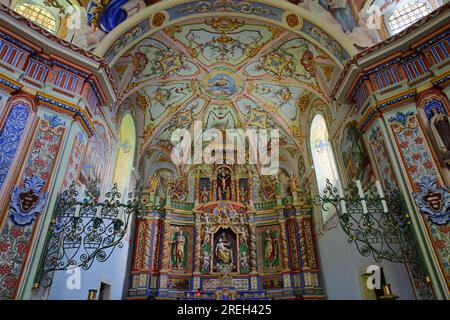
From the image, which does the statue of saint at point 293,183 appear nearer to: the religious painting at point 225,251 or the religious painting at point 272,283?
the religious painting at point 225,251

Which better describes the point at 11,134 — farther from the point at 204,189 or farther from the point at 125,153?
the point at 204,189

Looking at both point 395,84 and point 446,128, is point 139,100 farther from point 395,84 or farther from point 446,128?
point 446,128

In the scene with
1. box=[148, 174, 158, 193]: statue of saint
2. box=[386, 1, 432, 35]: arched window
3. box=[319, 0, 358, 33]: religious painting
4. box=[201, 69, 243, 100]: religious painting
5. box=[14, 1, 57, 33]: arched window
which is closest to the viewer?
box=[14, 1, 57, 33]: arched window

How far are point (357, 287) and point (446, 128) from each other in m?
5.00

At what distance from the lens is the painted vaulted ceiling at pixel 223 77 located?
9.96 metres

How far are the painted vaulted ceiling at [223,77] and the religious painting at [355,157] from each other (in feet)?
6.65

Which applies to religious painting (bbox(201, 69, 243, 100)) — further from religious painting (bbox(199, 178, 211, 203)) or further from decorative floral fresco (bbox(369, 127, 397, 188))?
decorative floral fresco (bbox(369, 127, 397, 188))

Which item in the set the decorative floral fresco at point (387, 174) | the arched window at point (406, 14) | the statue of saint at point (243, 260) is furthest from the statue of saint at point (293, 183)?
the arched window at point (406, 14)

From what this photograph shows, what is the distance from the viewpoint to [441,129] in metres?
5.59

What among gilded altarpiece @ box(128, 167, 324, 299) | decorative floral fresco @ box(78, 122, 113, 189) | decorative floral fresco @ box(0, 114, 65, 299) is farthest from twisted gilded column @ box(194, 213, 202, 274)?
decorative floral fresco @ box(0, 114, 65, 299)

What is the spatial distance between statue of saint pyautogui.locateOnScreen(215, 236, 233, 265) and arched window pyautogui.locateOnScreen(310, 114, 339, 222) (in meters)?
4.63

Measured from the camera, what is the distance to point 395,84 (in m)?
6.48

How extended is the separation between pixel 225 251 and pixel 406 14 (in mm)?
11085

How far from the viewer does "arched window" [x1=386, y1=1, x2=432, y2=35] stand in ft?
23.8
